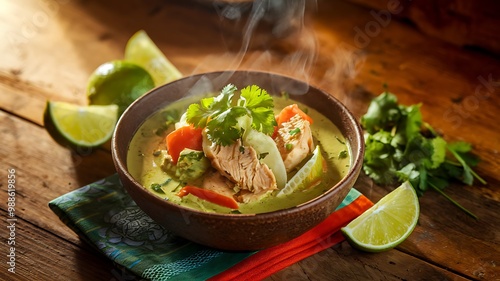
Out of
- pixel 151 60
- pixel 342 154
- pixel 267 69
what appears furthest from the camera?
pixel 267 69

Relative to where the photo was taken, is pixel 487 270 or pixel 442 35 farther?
pixel 442 35

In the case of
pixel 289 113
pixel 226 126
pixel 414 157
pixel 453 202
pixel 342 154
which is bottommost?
pixel 453 202

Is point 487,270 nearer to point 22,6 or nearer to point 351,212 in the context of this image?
point 351,212

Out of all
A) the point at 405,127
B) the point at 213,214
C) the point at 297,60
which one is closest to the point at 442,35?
the point at 297,60

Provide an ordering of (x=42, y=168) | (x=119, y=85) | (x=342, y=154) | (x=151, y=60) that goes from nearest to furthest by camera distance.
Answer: (x=342, y=154)
(x=42, y=168)
(x=119, y=85)
(x=151, y=60)

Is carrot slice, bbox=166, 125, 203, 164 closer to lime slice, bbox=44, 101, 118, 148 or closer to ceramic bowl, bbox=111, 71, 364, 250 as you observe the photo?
ceramic bowl, bbox=111, 71, 364, 250

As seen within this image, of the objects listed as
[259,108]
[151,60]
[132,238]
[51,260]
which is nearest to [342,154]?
[259,108]

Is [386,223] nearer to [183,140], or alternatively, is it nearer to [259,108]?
[259,108]
